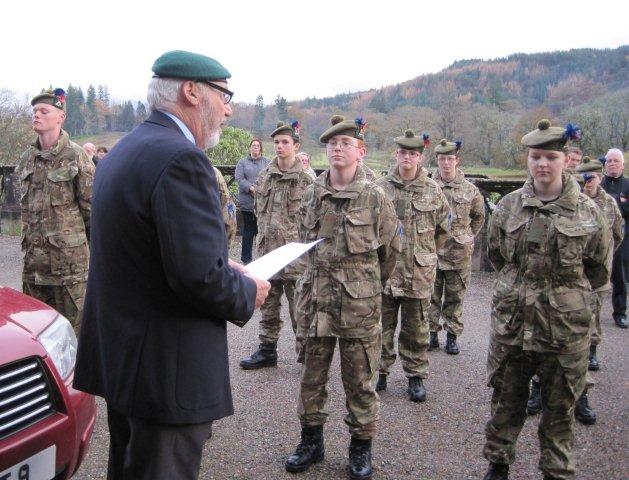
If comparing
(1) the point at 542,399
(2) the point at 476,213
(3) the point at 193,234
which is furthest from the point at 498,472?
(2) the point at 476,213

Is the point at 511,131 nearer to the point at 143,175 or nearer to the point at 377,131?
the point at 377,131

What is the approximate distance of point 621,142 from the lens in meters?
23.7

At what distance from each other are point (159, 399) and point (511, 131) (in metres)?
31.9

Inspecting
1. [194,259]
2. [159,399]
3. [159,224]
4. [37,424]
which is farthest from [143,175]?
[37,424]

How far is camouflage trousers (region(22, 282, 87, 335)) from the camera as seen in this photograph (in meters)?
4.80

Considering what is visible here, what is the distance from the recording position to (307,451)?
3758 mm

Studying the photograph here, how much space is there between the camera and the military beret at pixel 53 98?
475cm

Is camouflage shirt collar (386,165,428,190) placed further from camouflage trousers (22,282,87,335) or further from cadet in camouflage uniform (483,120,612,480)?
camouflage trousers (22,282,87,335)

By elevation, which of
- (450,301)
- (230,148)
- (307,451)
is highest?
(230,148)

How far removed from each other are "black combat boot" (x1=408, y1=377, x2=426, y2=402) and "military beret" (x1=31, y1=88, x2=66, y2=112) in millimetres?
3918

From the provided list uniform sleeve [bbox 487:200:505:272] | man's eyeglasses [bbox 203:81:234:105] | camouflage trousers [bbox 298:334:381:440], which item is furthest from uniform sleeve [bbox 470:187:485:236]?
man's eyeglasses [bbox 203:81:234:105]

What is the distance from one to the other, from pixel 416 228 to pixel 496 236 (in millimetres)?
1747

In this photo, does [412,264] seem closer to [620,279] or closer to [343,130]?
[343,130]

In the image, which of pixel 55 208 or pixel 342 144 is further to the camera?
pixel 55 208
